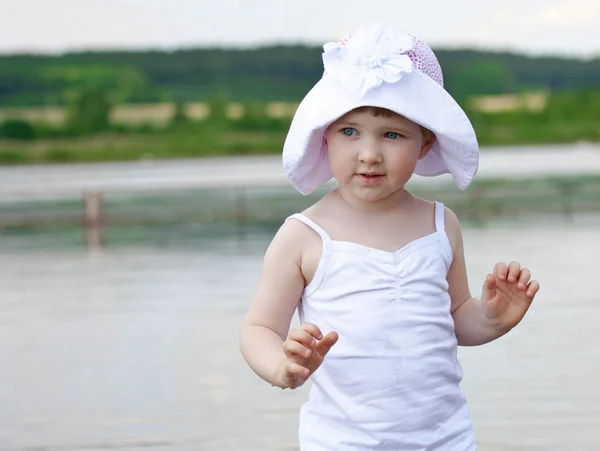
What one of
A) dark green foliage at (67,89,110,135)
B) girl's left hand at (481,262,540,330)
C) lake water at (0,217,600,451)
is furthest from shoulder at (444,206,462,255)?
dark green foliage at (67,89,110,135)

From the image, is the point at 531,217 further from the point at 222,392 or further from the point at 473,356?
the point at 222,392

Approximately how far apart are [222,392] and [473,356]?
4.82 ft

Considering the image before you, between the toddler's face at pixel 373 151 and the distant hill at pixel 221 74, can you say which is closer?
the toddler's face at pixel 373 151

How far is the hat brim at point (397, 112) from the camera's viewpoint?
2.65 m

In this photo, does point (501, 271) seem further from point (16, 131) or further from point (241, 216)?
point (16, 131)

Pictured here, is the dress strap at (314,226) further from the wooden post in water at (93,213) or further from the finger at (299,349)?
the wooden post in water at (93,213)

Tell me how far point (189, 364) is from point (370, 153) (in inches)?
172

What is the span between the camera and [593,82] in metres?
64.8

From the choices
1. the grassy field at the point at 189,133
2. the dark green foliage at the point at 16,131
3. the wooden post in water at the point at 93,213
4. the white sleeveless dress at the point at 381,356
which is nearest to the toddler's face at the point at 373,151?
the white sleeveless dress at the point at 381,356

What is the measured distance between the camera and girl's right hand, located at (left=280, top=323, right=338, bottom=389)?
2.42m

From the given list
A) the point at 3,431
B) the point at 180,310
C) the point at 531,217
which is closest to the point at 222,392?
the point at 3,431

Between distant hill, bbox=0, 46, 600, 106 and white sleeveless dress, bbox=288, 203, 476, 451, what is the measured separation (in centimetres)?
5994

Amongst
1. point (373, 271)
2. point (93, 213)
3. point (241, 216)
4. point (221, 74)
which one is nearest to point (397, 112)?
point (373, 271)

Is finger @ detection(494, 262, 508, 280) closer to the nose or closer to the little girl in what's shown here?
the little girl
